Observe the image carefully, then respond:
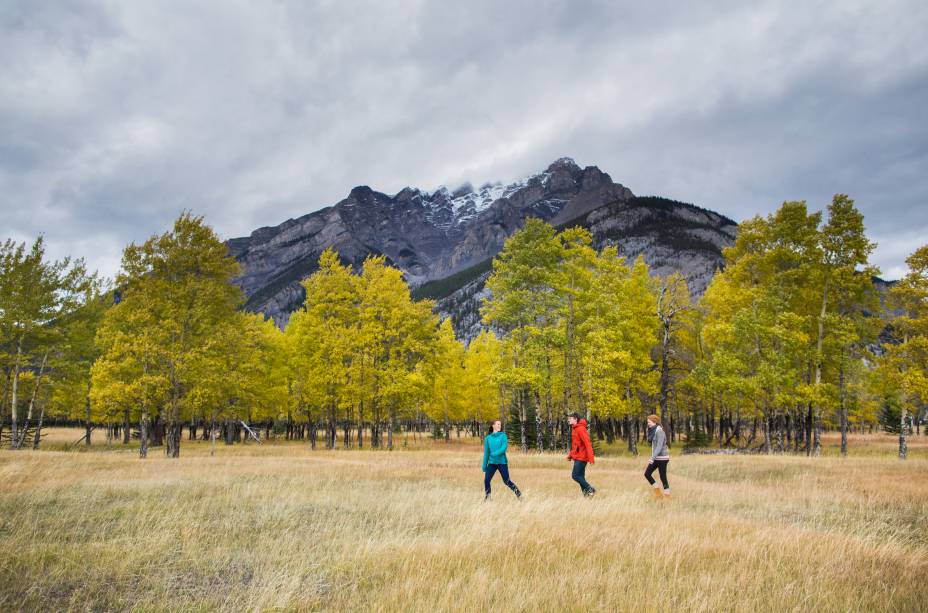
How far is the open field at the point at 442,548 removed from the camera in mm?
5156

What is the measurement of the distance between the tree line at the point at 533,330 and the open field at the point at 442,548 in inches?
438

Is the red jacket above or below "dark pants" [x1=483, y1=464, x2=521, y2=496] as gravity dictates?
above

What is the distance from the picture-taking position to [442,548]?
6.59 metres

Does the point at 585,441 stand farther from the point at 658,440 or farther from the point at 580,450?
the point at 658,440

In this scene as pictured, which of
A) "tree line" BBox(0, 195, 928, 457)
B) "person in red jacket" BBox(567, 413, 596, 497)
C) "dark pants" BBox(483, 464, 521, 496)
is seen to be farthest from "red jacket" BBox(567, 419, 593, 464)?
"tree line" BBox(0, 195, 928, 457)

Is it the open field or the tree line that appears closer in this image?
the open field

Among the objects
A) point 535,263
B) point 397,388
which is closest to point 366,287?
point 397,388

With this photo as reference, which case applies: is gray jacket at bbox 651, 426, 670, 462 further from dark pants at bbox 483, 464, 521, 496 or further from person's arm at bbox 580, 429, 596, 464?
dark pants at bbox 483, 464, 521, 496

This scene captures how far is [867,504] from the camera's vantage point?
39.0 feet

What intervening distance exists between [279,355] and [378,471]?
25382mm

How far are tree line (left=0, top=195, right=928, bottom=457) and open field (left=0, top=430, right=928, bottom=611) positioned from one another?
1112 cm

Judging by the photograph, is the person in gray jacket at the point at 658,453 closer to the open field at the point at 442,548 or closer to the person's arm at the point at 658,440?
the person's arm at the point at 658,440

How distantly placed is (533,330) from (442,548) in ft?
68.9

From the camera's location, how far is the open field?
5156 millimetres
